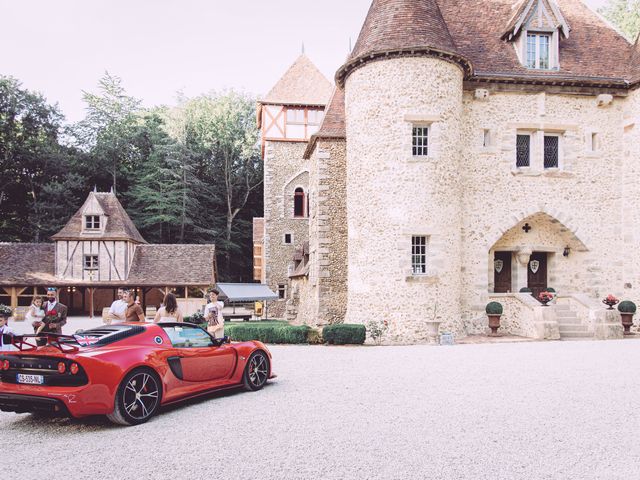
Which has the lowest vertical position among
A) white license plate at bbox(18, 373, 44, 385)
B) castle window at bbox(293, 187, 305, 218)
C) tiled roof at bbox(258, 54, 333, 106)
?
white license plate at bbox(18, 373, 44, 385)

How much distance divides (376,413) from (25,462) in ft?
12.5

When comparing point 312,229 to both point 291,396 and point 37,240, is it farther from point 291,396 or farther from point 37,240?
point 37,240

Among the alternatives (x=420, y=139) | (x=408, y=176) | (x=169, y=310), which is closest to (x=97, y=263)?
(x=408, y=176)

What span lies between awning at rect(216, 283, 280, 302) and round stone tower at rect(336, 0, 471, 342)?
847cm

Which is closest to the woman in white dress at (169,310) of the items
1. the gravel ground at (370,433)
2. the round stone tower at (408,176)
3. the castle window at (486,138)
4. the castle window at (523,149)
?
the gravel ground at (370,433)

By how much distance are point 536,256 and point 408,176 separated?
21.2 feet

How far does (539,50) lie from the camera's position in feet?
57.9

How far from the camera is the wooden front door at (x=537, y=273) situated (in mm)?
18156

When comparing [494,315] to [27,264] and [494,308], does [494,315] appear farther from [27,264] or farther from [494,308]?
[27,264]

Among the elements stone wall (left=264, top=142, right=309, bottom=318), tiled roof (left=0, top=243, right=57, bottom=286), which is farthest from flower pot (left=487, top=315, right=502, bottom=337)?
tiled roof (left=0, top=243, right=57, bottom=286)

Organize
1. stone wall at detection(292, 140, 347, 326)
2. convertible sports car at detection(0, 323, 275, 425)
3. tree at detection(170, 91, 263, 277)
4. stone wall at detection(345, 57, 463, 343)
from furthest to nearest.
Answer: tree at detection(170, 91, 263, 277) → stone wall at detection(292, 140, 347, 326) → stone wall at detection(345, 57, 463, 343) → convertible sports car at detection(0, 323, 275, 425)

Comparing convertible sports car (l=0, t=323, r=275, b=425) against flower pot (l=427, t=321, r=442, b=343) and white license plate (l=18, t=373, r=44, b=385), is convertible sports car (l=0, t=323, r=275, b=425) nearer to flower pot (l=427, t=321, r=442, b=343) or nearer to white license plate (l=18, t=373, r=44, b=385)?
white license plate (l=18, t=373, r=44, b=385)

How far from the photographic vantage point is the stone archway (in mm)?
17609

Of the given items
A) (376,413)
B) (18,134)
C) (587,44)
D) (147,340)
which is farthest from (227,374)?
(18,134)
